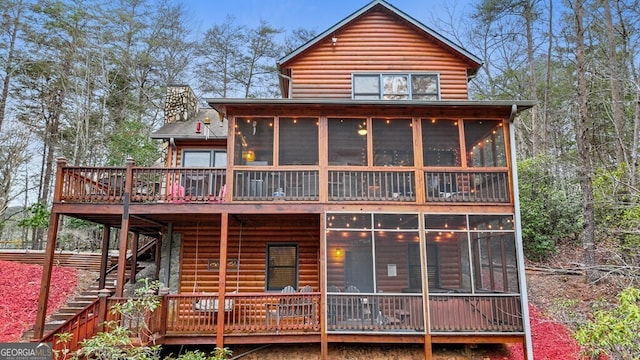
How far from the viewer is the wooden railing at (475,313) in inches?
333

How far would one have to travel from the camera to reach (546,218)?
1487cm

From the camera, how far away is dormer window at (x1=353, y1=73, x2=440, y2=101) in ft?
37.9

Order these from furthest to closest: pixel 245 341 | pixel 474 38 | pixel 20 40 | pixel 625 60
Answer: pixel 474 38, pixel 20 40, pixel 625 60, pixel 245 341

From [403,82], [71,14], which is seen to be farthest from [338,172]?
[71,14]

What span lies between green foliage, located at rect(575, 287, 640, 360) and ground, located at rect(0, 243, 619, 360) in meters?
2.20

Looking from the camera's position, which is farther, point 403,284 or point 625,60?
point 625,60

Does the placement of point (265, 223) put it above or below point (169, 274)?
above

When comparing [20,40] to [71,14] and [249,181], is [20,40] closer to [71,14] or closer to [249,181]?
[71,14]

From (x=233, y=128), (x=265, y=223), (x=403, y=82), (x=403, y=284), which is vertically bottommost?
(x=403, y=284)

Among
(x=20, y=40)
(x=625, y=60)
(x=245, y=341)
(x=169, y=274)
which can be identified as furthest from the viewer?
(x=20, y=40)

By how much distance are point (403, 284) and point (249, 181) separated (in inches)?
247

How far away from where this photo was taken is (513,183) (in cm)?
909

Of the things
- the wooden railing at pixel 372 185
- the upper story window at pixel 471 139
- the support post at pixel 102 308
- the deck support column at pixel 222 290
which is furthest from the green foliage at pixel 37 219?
the upper story window at pixel 471 139

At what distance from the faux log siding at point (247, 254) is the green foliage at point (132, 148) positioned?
8526 mm
